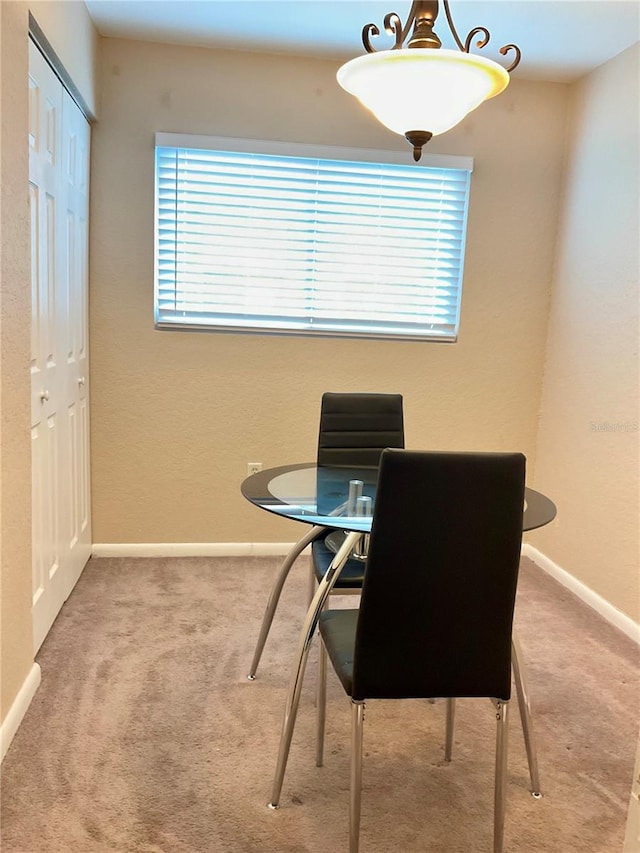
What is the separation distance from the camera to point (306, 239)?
3.36 meters

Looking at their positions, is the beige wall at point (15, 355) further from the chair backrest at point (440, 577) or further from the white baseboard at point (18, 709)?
the chair backrest at point (440, 577)

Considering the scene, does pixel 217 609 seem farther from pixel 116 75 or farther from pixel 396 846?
pixel 116 75

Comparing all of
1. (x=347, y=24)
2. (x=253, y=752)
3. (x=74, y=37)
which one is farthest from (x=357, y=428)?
(x=74, y=37)

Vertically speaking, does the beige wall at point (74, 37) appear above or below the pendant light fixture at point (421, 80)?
above

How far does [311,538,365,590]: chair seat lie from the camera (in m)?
2.16

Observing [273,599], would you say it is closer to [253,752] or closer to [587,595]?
[253,752]

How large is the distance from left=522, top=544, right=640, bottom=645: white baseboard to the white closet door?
92.8 inches

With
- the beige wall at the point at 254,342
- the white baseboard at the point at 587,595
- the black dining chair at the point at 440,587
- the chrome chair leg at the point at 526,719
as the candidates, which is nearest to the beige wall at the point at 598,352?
the white baseboard at the point at 587,595

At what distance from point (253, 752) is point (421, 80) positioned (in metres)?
1.89

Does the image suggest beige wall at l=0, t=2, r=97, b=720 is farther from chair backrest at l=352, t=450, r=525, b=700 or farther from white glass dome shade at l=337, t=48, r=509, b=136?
chair backrest at l=352, t=450, r=525, b=700

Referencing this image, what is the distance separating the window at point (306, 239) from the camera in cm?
326

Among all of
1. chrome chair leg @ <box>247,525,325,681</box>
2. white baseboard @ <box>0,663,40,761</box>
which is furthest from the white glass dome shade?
white baseboard @ <box>0,663,40,761</box>

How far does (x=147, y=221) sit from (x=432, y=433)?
1815 mm

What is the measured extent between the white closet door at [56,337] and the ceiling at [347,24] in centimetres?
52
